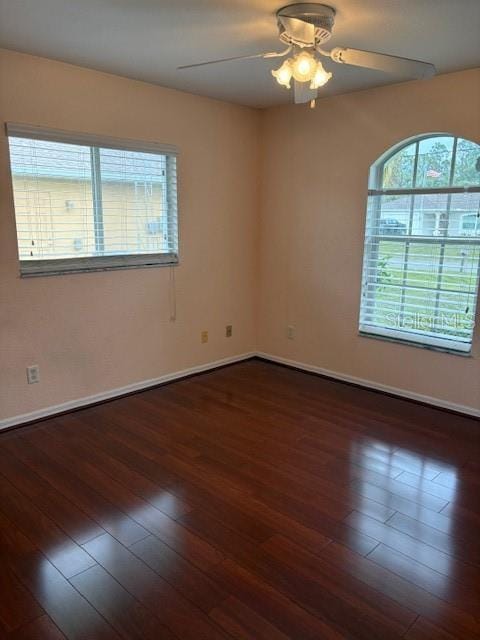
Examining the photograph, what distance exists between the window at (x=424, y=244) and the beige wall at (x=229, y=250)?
12cm

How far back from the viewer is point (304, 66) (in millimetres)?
2145

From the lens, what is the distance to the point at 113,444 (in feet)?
9.55

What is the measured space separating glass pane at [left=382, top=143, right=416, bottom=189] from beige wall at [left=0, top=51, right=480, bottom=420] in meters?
0.14

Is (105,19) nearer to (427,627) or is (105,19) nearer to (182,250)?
(182,250)

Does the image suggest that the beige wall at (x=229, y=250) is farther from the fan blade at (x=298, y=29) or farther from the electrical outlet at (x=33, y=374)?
→ the fan blade at (x=298, y=29)

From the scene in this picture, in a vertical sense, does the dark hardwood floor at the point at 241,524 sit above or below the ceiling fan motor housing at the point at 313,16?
below

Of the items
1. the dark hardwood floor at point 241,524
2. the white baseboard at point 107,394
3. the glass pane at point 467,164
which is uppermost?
the glass pane at point 467,164

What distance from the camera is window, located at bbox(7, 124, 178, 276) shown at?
9.78ft

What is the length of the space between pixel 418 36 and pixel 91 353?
2850 mm

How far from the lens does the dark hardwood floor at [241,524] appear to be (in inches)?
65.8

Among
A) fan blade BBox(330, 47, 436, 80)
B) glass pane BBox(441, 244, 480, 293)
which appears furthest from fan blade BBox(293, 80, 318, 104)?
glass pane BBox(441, 244, 480, 293)

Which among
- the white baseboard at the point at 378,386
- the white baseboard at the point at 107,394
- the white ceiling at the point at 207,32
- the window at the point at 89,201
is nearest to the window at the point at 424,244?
the white baseboard at the point at 378,386

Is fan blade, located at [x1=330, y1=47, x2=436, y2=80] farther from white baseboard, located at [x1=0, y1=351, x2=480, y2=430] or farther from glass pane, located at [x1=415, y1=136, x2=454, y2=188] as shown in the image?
white baseboard, located at [x1=0, y1=351, x2=480, y2=430]

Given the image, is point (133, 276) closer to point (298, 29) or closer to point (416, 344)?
point (298, 29)
